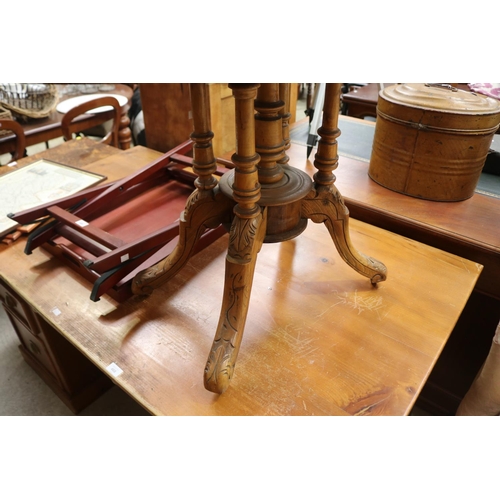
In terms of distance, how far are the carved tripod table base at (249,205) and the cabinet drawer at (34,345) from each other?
486 mm

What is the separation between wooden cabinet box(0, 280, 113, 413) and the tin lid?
0.99 m

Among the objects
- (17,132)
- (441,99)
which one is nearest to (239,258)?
(441,99)

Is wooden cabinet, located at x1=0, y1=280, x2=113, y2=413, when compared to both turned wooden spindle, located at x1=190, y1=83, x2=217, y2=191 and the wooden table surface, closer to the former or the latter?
the wooden table surface

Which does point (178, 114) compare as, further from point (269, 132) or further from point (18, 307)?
point (269, 132)

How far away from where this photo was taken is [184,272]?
831mm

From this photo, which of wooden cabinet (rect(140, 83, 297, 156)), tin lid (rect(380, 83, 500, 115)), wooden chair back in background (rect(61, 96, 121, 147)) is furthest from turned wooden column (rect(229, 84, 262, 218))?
wooden chair back in background (rect(61, 96, 121, 147))

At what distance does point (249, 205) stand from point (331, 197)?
0.19 m

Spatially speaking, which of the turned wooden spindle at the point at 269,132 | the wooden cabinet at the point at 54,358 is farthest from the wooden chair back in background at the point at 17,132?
the turned wooden spindle at the point at 269,132

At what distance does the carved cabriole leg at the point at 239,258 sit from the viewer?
0.55 m

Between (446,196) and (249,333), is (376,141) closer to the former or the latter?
(446,196)

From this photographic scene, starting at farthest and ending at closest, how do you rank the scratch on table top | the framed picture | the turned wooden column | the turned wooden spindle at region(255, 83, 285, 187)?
1. the framed picture
2. the scratch on table top
3. the turned wooden spindle at region(255, 83, 285, 187)
4. the turned wooden column

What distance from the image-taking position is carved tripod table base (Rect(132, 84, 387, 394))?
0.57 meters

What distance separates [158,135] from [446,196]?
1.22 meters

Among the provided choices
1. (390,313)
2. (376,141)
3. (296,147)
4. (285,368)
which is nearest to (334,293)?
(390,313)
